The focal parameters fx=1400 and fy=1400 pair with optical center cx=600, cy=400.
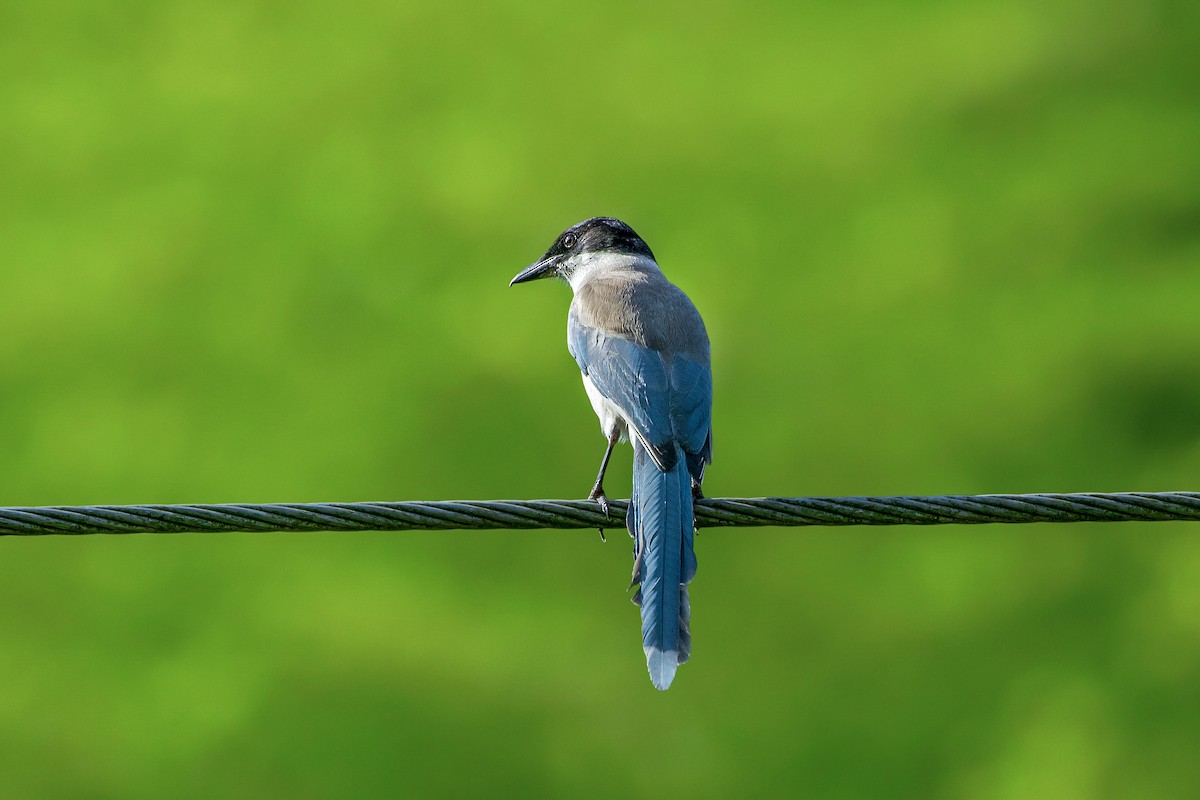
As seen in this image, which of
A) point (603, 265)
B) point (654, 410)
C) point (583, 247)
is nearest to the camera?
point (654, 410)

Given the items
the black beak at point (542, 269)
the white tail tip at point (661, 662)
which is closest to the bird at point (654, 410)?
the white tail tip at point (661, 662)

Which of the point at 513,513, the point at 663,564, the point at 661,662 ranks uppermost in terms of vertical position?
the point at 513,513

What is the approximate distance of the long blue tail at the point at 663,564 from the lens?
4.35 meters

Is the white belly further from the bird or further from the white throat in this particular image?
the white throat

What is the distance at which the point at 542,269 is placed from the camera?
705 centimetres

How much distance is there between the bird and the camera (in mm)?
4402

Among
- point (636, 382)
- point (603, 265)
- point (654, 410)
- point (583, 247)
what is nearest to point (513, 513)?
point (654, 410)

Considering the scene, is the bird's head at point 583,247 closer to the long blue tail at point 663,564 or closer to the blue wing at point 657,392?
the blue wing at point 657,392

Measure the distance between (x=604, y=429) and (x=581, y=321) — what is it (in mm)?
544

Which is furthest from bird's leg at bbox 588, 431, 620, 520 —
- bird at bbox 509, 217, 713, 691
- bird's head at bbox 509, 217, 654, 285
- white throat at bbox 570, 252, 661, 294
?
bird's head at bbox 509, 217, 654, 285

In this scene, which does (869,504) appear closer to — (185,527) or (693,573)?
(693,573)

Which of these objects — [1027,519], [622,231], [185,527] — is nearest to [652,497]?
[1027,519]

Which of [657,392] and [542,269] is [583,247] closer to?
[542,269]

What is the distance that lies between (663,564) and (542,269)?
292 cm
